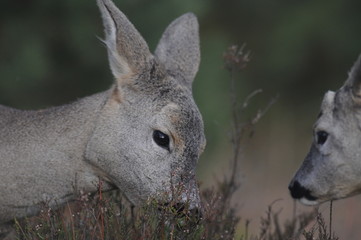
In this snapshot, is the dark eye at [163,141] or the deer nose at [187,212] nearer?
the deer nose at [187,212]

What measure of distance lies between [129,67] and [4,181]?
1239 millimetres

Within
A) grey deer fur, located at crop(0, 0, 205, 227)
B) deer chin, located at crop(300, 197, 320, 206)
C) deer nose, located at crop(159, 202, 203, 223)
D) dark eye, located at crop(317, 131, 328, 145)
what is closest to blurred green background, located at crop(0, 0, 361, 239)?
grey deer fur, located at crop(0, 0, 205, 227)

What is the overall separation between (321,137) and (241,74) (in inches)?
385

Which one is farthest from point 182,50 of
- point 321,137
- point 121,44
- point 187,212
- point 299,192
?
point 187,212

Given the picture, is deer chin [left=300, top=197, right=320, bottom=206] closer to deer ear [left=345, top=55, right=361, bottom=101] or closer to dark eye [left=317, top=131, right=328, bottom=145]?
dark eye [left=317, top=131, right=328, bottom=145]

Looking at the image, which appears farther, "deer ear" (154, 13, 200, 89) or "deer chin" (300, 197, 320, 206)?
"deer ear" (154, 13, 200, 89)

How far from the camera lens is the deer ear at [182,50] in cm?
787

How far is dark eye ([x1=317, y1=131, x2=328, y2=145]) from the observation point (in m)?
7.51

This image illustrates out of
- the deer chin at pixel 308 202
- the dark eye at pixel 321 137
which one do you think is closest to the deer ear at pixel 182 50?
the dark eye at pixel 321 137

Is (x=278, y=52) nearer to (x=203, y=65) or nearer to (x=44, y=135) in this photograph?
(x=203, y=65)

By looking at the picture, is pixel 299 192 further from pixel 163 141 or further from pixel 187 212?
pixel 187 212

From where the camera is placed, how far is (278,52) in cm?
1739

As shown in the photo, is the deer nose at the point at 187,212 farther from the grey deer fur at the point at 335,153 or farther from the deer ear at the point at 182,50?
the deer ear at the point at 182,50

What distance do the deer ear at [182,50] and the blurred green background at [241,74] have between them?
0.85 metres
